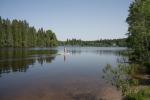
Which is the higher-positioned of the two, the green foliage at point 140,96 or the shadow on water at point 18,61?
the green foliage at point 140,96

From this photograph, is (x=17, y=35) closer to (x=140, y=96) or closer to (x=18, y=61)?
(x=18, y=61)

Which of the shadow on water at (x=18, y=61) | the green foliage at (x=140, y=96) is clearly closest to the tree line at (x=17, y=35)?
the shadow on water at (x=18, y=61)

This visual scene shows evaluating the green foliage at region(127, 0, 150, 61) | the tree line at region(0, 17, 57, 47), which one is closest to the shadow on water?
the green foliage at region(127, 0, 150, 61)

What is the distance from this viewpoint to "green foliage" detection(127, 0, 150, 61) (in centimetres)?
4012

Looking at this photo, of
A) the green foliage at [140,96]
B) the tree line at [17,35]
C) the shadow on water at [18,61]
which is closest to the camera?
the green foliage at [140,96]

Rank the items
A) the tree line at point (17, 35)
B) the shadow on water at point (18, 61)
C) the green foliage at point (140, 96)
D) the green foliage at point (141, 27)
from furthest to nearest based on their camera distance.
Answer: the tree line at point (17, 35)
the shadow on water at point (18, 61)
the green foliage at point (141, 27)
the green foliage at point (140, 96)

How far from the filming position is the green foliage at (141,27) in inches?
1580

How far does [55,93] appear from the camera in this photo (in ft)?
74.3

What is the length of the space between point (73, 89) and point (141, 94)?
8.97 metres

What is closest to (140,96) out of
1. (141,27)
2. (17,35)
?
(141,27)

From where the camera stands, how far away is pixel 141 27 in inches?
1585

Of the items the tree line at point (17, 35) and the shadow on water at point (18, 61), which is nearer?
the shadow on water at point (18, 61)

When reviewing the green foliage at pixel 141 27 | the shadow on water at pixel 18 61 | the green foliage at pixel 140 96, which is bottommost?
the shadow on water at pixel 18 61

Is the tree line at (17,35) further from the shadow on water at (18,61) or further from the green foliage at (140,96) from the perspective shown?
the green foliage at (140,96)
